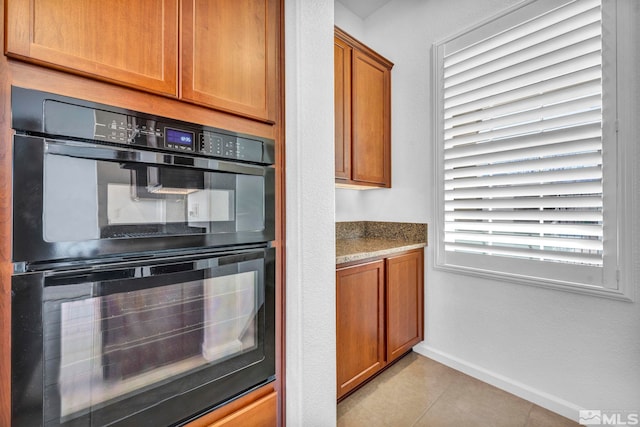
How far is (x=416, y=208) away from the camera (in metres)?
2.39

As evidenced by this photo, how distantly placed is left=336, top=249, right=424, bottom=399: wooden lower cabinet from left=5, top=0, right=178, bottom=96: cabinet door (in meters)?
1.26

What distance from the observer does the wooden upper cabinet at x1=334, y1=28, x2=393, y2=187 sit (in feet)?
6.77

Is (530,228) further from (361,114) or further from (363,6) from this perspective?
(363,6)

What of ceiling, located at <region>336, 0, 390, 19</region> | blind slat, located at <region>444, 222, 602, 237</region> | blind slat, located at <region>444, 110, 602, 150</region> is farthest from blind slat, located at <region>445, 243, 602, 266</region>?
ceiling, located at <region>336, 0, 390, 19</region>

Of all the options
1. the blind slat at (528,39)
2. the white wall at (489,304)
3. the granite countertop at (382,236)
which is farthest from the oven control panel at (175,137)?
the blind slat at (528,39)

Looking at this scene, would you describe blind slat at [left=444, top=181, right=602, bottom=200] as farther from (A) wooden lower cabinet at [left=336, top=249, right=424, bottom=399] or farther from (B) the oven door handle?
(B) the oven door handle

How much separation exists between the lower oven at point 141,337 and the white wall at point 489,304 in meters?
1.60

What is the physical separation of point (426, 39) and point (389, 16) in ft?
1.61

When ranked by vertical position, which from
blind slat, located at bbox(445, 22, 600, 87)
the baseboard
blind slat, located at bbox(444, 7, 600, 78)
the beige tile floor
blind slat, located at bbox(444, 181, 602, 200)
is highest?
blind slat, located at bbox(444, 7, 600, 78)

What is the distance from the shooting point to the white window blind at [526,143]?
158 centimetres

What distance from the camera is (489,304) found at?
1995 millimetres

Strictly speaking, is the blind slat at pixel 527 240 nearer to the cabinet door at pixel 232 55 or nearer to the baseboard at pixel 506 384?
the baseboard at pixel 506 384

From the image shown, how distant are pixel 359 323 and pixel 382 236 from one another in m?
1.02

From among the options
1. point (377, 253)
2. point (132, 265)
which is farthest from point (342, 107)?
point (132, 265)
